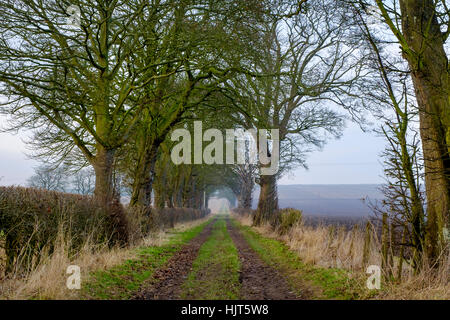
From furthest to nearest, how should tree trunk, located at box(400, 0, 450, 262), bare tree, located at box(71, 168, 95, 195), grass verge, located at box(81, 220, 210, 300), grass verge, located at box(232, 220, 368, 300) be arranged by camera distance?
bare tree, located at box(71, 168, 95, 195)
tree trunk, located at box(400, 0, 450, 262)
grass verge, located at box(232, 220, 368, 300)
grass verge, located at box(81, 220, 210, 300)

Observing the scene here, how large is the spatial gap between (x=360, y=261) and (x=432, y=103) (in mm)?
3433

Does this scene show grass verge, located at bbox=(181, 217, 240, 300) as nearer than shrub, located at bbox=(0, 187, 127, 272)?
→ Yes

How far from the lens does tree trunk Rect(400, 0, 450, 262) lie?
610 cm

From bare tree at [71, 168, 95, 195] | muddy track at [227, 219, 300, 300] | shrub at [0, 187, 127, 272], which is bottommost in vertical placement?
muddy track at [227, 219, 300, 300]

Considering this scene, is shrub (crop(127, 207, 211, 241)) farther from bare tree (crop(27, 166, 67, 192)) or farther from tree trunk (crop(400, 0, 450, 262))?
tree trunk (crop(400, 0, 450, 262))

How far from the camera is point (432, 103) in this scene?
655 cm

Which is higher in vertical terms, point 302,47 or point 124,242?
point 302,47

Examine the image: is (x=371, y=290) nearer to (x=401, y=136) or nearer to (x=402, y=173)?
(x=402, y=173)

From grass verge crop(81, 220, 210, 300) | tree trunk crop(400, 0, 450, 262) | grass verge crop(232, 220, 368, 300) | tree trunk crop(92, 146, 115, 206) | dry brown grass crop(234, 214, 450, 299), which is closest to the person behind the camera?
dry brown grass crop(234, 214, 450, 299)

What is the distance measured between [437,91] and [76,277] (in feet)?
23.1

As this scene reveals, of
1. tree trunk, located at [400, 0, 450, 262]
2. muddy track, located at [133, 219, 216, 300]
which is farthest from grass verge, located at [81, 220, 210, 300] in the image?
tree trunk, located at [400, 0, 450, 262]

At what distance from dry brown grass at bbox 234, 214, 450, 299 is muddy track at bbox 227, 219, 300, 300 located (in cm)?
115
